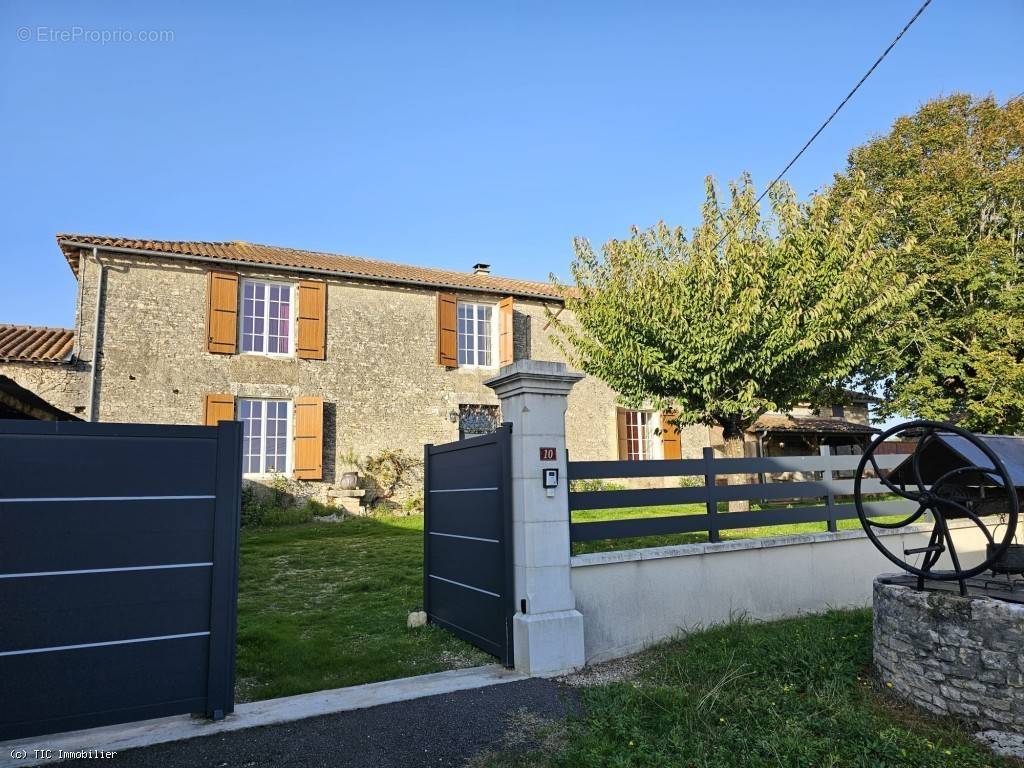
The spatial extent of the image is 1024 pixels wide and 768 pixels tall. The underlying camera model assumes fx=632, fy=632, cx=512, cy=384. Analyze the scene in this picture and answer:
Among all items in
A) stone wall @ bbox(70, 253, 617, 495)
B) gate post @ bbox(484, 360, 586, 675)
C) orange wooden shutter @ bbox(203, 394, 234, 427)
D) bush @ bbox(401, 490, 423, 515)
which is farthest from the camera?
bush @ bbox(401, 490, 423, 515)

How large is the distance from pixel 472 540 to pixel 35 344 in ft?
38.2

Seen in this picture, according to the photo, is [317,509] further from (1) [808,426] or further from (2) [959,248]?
(2) [959,248]

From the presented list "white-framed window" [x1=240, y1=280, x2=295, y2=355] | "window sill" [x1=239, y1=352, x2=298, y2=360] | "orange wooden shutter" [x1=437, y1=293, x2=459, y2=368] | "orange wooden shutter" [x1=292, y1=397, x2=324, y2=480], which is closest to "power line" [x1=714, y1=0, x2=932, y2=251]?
"orange wooden shutter" [x1=437, y1=293, x2=459, y2=368]

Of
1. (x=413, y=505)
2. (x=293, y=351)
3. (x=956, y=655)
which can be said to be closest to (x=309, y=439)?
(x=293, y=351)

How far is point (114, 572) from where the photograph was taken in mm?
3631

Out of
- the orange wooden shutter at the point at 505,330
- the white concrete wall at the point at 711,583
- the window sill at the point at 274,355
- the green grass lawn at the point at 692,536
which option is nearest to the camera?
the white concrete wall at the point at 711,583

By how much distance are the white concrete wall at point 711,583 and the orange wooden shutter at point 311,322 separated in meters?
10.2

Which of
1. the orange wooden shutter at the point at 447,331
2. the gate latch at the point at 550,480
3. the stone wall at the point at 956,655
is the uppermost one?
the orange wooden shutter at the point at 447,331

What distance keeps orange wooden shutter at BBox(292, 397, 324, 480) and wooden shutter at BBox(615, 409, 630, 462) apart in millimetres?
7515

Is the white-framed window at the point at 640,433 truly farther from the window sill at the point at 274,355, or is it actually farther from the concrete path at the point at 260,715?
the concrete path at the point at 260,715

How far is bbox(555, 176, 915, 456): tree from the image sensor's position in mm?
9500

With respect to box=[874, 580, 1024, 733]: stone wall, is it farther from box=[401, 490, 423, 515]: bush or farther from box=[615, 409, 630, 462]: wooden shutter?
box=[615, 409, 630, 462]: wooden shutter

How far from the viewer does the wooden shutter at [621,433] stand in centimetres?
1658

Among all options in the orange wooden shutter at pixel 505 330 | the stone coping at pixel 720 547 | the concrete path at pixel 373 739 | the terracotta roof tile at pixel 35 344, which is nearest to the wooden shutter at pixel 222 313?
the terracotta roof tile at pixel 35 344
